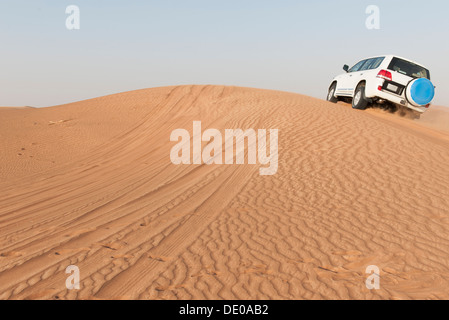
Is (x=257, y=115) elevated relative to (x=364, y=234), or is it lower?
elevated

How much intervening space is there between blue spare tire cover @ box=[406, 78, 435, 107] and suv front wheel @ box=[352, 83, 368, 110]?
1.61 m

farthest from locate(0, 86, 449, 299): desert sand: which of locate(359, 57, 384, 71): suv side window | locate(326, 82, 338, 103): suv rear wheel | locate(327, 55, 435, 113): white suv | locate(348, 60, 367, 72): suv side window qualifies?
locate(326, 82, 338, 103): suv rear wheel

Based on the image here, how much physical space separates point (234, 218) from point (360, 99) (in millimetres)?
9689

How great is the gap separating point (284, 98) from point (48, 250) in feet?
37.3

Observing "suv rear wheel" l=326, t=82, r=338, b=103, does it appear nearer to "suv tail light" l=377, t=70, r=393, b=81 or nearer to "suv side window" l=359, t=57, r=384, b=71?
"suv side window" l=359, t=57, r=384, b=71

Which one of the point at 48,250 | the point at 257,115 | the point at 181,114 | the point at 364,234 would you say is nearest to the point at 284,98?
the point at 257,115

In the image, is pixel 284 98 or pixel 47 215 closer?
pixel 47 215

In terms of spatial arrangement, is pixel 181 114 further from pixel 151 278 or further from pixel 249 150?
pixel 151 278

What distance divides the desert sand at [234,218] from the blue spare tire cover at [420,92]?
2.06 metres

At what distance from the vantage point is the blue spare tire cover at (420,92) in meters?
11.3

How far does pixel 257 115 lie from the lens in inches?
445

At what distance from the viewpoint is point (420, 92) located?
11422mm

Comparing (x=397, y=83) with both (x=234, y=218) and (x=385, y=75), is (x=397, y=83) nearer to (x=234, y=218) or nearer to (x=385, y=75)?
(x=385, y=75)

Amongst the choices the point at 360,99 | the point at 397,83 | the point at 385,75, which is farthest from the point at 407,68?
the point at 360,99
